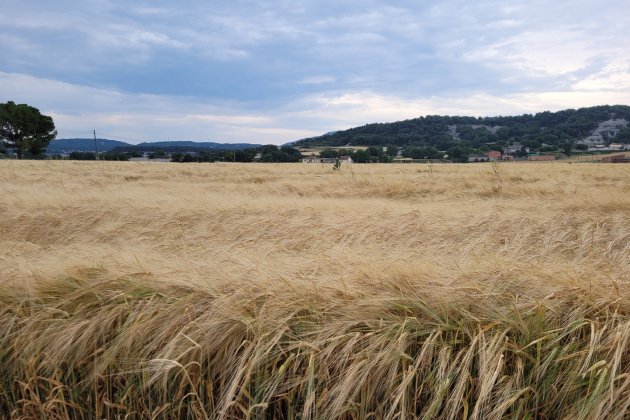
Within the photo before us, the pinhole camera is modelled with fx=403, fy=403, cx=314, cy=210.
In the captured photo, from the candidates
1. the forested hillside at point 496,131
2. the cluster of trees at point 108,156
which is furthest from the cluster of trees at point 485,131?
the cluster of trees at point 108,156

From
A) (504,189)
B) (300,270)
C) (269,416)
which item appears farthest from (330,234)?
(504,189)

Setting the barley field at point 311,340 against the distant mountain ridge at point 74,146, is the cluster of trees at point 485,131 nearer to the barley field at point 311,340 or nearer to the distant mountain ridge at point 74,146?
the distant mountain ridge at point 74,146

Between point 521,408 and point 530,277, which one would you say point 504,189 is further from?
point 521,408

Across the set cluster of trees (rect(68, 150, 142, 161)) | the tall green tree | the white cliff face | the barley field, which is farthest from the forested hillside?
the barley field

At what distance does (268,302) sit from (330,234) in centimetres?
488

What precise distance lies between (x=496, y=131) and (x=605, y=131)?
1914cm

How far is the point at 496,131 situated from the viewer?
8256 centimetres

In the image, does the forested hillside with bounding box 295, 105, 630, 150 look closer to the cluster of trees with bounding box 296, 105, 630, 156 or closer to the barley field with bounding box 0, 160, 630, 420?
the cluster of trees with bounding box 296, 105, 630, 156

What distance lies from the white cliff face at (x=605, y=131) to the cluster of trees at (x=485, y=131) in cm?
133

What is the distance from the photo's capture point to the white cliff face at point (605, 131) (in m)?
69.4

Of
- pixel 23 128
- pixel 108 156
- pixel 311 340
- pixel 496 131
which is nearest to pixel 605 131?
pixel 496 131

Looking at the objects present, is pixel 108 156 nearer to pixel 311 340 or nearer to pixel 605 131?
pixel 311 340

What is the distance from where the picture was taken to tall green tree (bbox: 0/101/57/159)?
6431 centimetres

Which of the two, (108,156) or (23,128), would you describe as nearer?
(108,156)
